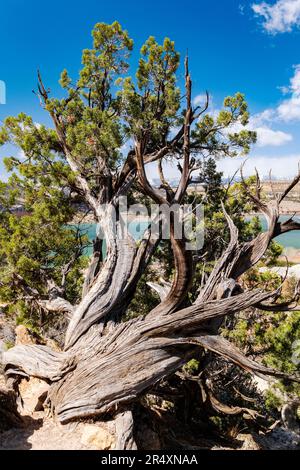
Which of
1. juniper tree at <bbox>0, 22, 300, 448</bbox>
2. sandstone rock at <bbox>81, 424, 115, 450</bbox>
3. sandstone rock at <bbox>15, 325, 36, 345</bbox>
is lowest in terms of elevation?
sandstone rock at <bbox>81, 424, 115, 450</bbox>

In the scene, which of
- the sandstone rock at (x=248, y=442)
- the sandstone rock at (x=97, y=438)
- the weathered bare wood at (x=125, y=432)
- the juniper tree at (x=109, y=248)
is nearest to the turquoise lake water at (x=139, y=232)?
the juniper tree at (x=109, y=248)

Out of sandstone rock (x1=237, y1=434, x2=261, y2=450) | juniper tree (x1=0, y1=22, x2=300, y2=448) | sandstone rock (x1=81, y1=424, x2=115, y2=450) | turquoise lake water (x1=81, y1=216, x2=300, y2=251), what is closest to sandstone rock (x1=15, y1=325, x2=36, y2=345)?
juniper tree (x1=0, y1=22, x2=300, y2=448)

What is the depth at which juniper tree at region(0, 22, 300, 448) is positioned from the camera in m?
4.56

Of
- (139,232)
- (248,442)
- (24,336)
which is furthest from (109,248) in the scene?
(248,442)

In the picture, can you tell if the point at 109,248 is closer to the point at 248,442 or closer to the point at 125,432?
the point at 125,432

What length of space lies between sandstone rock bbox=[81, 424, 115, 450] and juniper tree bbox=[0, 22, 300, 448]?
0.61 feet

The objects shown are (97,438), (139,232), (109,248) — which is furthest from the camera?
(139,232)

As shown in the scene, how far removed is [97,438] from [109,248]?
329 centimetres

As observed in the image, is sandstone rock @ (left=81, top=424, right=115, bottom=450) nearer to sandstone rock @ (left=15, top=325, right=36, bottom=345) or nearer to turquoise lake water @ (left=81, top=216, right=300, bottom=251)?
sandstone rock @ (left=15, top=325, right=36, bottom=345)

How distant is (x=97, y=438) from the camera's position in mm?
4191

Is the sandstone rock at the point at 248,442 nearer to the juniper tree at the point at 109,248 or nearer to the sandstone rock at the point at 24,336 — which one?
the juniper tree at the point at 109,248

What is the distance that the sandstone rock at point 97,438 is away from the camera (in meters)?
4.14

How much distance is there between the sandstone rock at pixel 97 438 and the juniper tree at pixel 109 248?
7.4 inches
